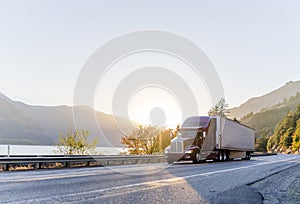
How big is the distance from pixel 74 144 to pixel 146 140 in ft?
72.9

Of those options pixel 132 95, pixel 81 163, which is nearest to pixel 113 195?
pixel 81 163

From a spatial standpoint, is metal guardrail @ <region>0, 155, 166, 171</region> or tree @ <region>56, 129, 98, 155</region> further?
tree @ <region>56, 129, 98, 155</region>

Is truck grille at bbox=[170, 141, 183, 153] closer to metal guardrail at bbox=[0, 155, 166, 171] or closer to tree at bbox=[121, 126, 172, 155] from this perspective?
metal guardrail at bbox=[0, 155, 166, 171]

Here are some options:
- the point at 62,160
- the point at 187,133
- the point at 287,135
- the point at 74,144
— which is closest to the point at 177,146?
the point at 187,133

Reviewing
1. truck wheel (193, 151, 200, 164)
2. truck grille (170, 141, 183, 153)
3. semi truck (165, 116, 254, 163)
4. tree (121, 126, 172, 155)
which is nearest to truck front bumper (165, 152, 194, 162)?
semi truck (165, 116, 254, 163)

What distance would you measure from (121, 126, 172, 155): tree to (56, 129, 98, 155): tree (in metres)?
17.1

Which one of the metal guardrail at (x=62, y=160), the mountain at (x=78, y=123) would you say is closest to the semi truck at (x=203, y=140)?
the metal guardrail at (x=62, y=160)

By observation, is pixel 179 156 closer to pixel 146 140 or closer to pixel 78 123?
pixel 78 123

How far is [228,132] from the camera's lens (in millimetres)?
31156

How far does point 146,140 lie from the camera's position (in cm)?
5053

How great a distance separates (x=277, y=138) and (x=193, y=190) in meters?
151

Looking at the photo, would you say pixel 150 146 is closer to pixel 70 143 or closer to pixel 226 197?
pixel 70 143

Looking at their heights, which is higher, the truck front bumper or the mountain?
the mountain

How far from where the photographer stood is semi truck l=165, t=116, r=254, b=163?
2570cm
